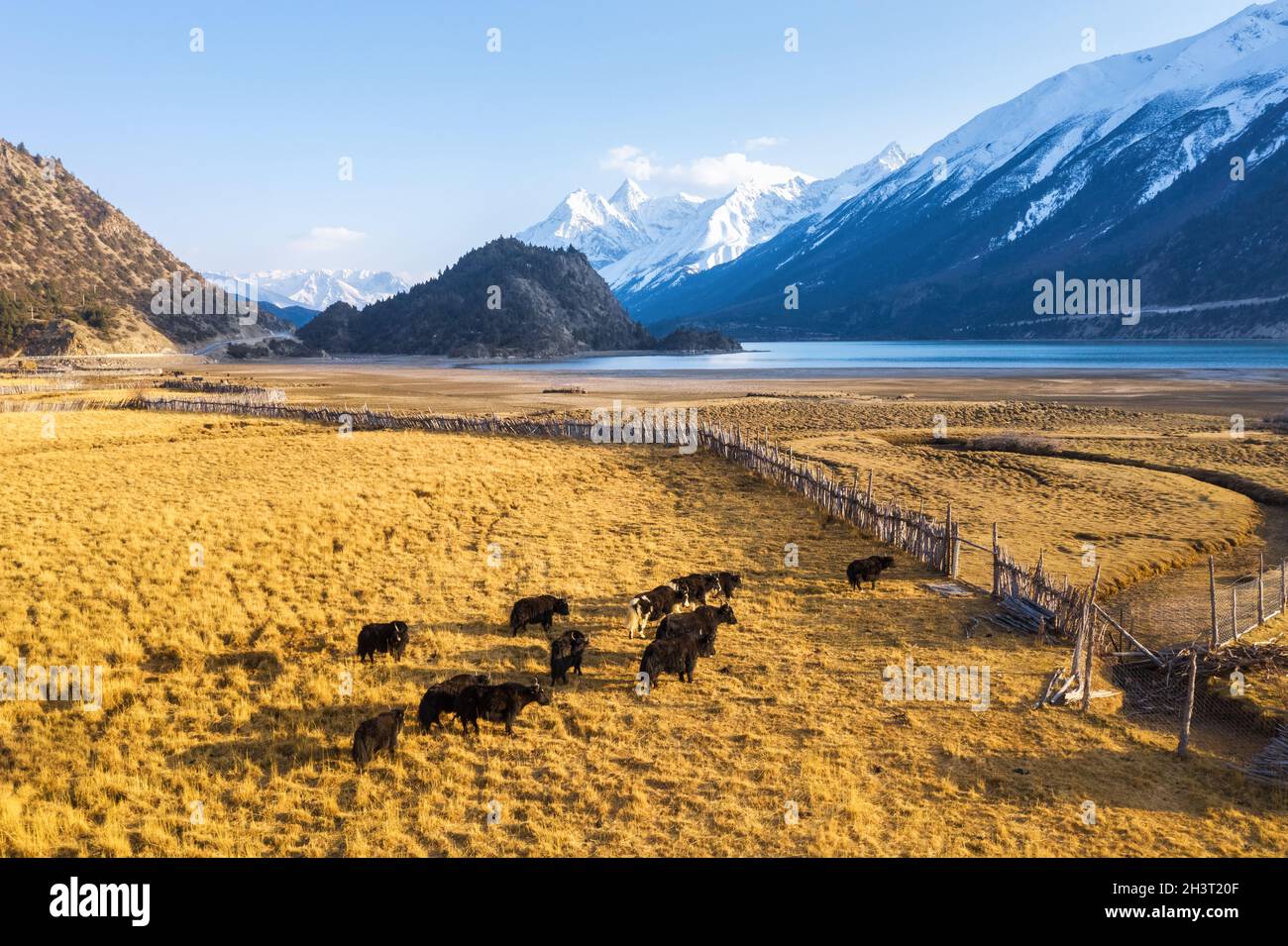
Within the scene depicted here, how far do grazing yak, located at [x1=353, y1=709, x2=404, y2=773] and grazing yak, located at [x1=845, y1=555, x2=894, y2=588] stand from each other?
1094cm

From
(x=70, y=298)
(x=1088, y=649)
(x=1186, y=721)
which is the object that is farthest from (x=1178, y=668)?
(x=70, y=298)

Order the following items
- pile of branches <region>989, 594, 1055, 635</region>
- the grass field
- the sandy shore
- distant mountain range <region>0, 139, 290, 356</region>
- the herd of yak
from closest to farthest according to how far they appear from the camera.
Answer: the grass field < the herd of yak < pile of branches <region>989, 594, 1055, 635</region> < the sandy shore < distant mountain range <region>0, 139, 290, 356</region>

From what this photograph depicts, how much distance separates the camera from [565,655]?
1240 centimetres

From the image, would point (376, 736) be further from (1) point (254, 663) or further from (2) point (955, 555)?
(2) point (955, 555)

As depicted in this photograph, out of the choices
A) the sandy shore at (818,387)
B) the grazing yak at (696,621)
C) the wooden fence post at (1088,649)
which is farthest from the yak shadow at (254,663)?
the sandy shore at (818,387)

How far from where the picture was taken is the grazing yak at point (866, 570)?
17.4m

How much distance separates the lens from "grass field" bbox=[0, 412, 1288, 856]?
8.38 m

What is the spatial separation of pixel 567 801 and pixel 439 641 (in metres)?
5.82

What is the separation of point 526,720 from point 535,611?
3743 millimetres

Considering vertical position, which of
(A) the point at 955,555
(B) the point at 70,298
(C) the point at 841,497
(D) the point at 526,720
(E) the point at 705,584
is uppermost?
(B) the point at 70,298

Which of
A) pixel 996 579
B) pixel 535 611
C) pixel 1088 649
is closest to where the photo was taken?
pixel 1088 649

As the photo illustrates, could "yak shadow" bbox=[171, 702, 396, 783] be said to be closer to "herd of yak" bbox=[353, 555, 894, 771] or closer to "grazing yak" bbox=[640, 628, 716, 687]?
"herd of yak" bbox=[353, 555, 894, 771]

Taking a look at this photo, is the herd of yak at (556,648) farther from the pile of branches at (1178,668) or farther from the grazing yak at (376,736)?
the pile of branches at (1178,668)

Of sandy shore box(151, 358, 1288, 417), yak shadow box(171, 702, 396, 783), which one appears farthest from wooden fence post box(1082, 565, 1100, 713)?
sandy shore box(151, 358, 1288, 417)
